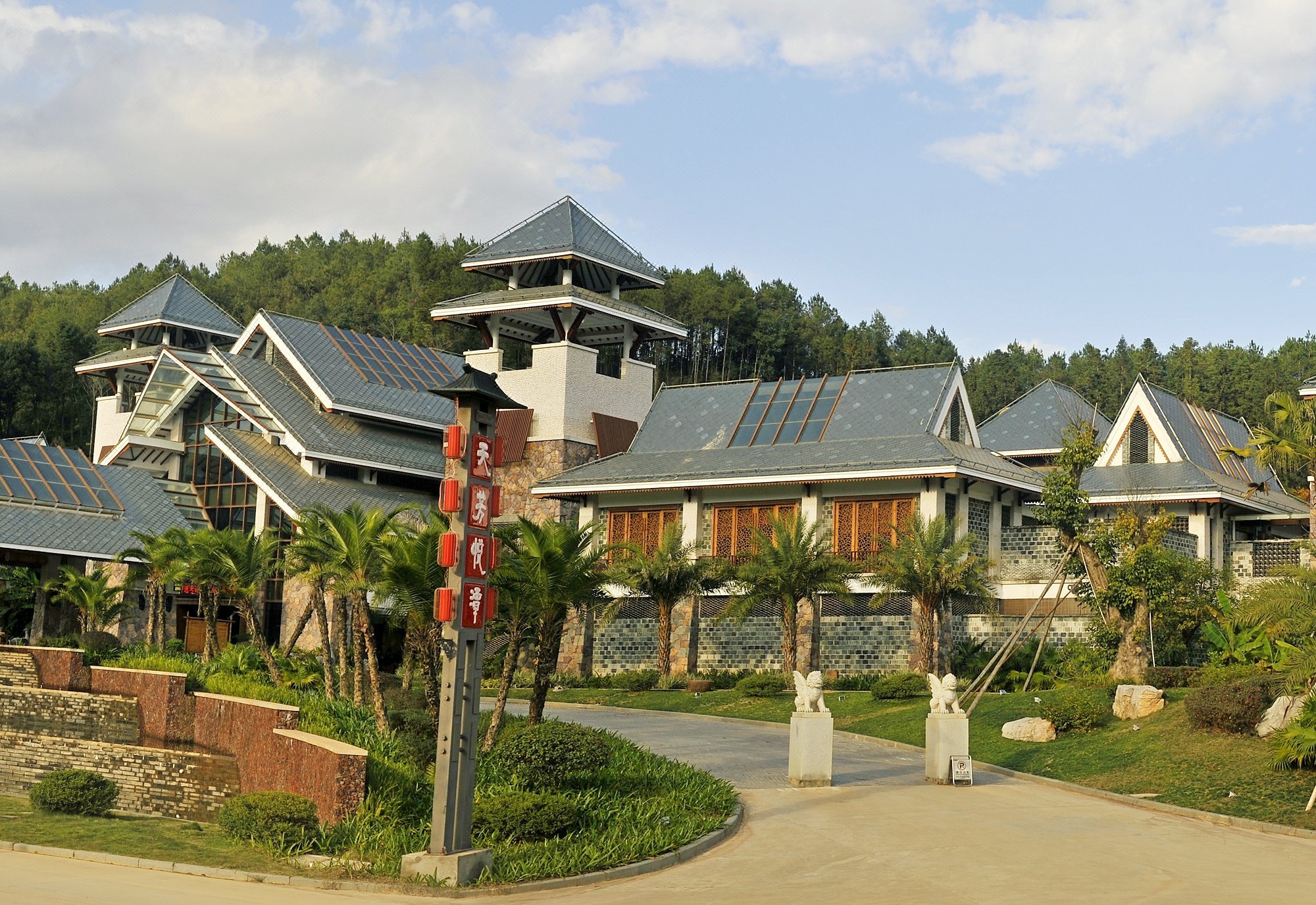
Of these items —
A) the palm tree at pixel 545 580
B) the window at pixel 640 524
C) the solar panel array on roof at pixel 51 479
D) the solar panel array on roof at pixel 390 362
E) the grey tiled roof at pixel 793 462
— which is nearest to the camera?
the palm tree at pixel 545 580

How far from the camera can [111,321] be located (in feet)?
227

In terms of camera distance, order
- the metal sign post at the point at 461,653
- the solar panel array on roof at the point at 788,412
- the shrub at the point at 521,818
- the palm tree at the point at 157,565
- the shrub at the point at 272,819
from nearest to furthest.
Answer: the metal sign post at the point at 461,653 < the shrub at the point at 521,818 < the shrub at the point at 272,819 < the palm tree at the point at 157,565 < the solar panel array on roof at the point at 788,412

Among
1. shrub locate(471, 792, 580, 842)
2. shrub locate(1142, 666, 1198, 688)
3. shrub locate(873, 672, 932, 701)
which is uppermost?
shrub locate(1142, 666, 1198, 688)

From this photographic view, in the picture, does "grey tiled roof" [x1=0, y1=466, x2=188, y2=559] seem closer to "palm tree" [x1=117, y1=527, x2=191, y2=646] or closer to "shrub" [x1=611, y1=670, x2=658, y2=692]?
"palm tree" [x1=117, y1=527, x2=191, y2=646]

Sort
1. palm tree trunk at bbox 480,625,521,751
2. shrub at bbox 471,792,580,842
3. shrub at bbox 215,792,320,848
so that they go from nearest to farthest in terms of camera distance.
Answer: shrub at bbox 471,792,580,842
shrub at bbox 215,792,320,848
palm tree trunk at bbox 480,625,521,751

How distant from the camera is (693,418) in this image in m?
47.8

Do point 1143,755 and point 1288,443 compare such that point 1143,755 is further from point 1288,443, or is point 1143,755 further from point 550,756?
point 550,756

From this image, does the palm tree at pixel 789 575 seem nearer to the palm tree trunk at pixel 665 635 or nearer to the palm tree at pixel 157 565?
the palm tree trunk at pixel 665 635

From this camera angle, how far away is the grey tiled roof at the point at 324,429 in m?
47.1

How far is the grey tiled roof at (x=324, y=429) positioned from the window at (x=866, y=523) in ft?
46.4

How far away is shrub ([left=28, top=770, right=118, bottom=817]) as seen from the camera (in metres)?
21.0

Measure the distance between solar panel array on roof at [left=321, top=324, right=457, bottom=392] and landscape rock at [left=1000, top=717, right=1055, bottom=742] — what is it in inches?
1149

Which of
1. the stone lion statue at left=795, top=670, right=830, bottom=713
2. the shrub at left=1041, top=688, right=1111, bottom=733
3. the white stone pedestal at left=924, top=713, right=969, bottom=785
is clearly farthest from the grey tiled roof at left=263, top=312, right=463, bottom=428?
the white stone pedestal at left=924, top=713, right=969, bottom=785

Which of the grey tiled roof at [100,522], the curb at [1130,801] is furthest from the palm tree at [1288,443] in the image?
the grey tiled roof at [100,522]
